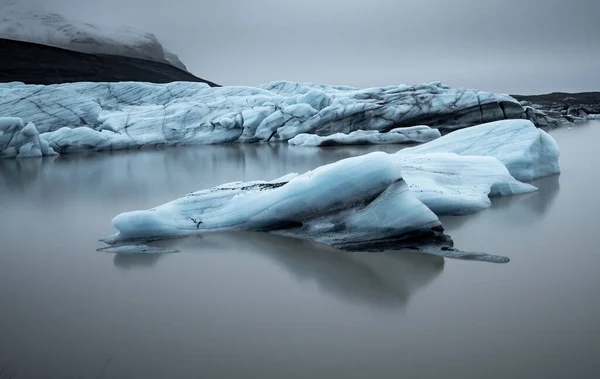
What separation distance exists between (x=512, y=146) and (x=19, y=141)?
40.7 feet

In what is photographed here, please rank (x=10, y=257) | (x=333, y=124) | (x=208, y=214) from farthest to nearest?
(x=333, y=124), (x=208, y=214), (x=10, y=257)

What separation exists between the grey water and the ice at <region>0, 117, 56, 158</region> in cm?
966

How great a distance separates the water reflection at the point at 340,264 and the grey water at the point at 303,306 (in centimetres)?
1

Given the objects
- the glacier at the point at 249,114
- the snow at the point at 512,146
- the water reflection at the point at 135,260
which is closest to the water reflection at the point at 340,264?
the water reflection at the point at 135,260

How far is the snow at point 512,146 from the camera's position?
285 inches

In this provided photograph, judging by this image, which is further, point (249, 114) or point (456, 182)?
point (249, 114)

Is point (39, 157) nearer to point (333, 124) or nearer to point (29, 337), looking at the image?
point (333, 124)

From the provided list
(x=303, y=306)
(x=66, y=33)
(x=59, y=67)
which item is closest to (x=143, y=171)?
(x=303, y=306)

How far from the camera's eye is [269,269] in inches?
143

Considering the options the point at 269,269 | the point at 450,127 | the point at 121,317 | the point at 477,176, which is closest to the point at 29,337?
the point at 121,317

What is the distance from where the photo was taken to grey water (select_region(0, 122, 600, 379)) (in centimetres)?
224

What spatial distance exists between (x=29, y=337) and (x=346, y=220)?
7.95 feet

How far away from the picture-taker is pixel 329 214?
434 cm

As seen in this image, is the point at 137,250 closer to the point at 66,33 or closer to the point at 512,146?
the point at 512,146
